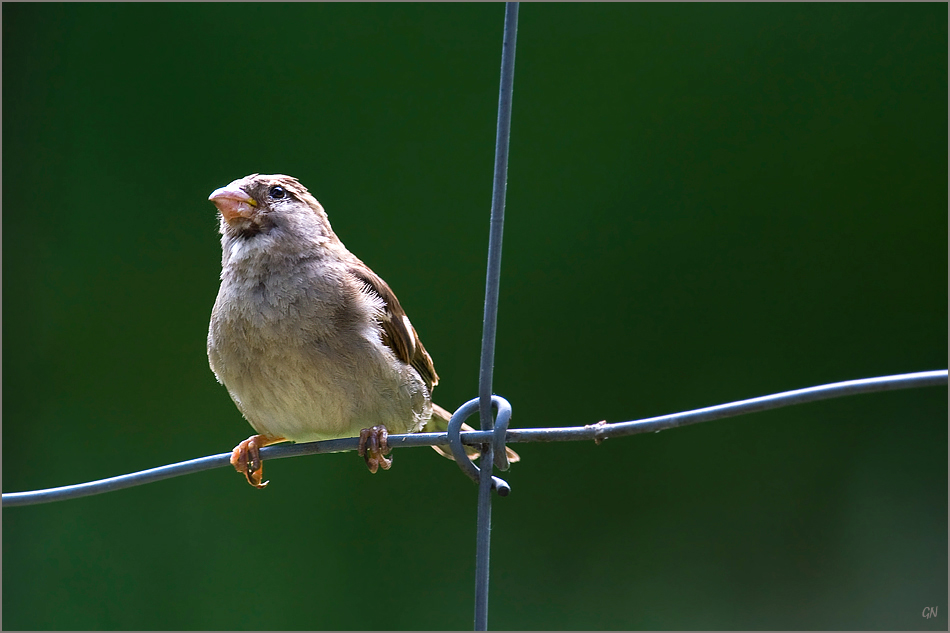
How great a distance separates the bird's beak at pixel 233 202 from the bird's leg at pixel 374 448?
0.76 meters

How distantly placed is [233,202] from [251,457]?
0.74 meters

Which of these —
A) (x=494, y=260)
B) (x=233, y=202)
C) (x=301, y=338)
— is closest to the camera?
(x=494, y=260)

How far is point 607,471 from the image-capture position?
432 cm

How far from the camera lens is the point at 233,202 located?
8.05 ft

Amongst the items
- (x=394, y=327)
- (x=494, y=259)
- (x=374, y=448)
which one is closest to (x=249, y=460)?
(x=374, y=448)

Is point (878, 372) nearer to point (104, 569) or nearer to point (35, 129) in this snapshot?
point (104, 569)

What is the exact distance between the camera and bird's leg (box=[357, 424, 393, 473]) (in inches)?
81.7

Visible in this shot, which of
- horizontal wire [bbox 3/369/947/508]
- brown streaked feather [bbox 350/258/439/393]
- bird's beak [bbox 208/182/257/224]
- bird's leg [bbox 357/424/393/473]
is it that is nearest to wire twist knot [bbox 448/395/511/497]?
horizontal wire [bbox 3/369/947/508]

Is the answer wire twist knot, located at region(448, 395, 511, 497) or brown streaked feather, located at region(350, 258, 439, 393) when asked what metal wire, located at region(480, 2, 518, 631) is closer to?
wire twist knot, located at region(448, 395, 511, 497)

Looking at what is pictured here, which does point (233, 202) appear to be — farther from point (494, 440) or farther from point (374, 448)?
point (494, 440)

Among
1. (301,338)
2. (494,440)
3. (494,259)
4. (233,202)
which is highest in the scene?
(233,202)

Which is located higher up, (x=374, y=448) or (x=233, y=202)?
(x=233, y=202)

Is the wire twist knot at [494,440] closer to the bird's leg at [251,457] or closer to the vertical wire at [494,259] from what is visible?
the vertical wire at [494,259]

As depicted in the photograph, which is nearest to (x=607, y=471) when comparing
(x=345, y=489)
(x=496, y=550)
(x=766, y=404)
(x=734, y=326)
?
(x=496, y=550)
